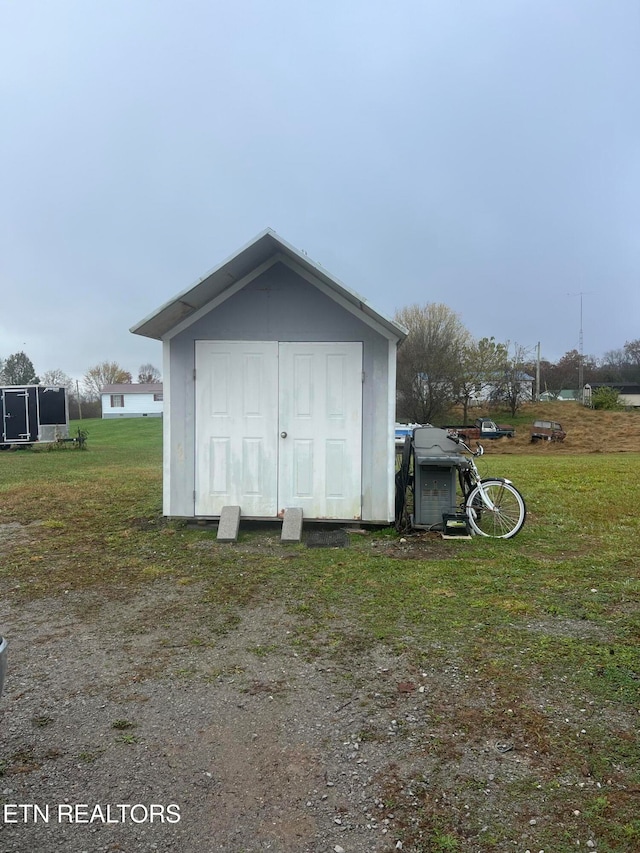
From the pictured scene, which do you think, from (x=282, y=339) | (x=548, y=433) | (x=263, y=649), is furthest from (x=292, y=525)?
(x=548, y=433)

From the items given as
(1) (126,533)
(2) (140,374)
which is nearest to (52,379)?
(2) (140,374)

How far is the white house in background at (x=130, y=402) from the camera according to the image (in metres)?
61.9

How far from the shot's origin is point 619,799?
2.39 meters

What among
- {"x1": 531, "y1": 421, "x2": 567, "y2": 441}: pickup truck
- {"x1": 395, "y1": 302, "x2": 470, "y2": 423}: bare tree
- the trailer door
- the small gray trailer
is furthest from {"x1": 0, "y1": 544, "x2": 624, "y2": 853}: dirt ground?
{"x1": 395, "y1": 302, "x2": 470, "y2": 423}: bare tree

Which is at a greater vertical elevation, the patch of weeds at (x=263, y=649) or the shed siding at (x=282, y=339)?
the shed siding at (x=282, y=339)

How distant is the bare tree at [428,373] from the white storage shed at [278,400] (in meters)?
30.1

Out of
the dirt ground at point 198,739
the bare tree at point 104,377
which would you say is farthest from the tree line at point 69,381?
the dirt ground at point 198,739

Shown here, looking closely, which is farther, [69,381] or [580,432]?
[69,381]

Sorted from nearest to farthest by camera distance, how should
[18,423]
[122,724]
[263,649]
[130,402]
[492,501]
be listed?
[122,724] < [263,649] < [492,501] < [18,423] < [130,402]

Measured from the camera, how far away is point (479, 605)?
15.5 ft

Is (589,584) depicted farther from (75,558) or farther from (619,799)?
(75,558)

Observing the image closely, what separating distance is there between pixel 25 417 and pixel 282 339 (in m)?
19.4

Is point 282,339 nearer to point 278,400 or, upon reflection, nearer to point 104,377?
point 278,400

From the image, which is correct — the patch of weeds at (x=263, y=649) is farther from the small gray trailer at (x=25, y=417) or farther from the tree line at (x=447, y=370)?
the tree line at (x=447, y=370)
